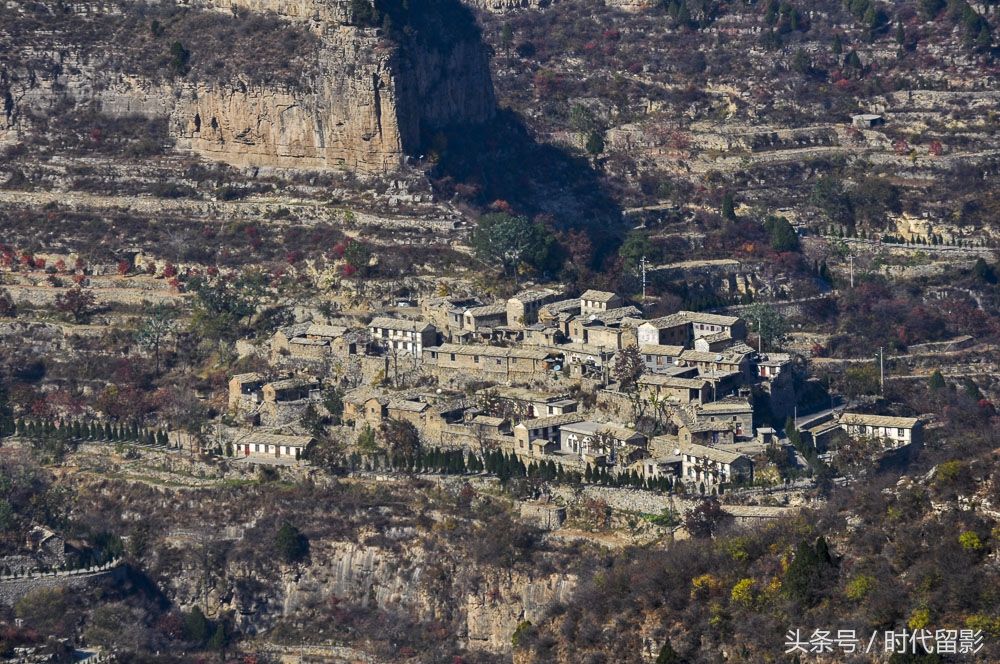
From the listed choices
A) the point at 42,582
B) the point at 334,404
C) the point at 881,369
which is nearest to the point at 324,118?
the point at 334,404

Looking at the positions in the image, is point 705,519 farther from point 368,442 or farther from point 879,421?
point 368,442

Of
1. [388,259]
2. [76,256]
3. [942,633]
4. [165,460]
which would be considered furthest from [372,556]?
[942,633]

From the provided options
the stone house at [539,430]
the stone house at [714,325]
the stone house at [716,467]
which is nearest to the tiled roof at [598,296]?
the stone house at [714,325]

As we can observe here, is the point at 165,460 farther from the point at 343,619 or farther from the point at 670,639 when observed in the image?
the point at 670,639

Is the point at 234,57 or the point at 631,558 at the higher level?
the point at 234,57

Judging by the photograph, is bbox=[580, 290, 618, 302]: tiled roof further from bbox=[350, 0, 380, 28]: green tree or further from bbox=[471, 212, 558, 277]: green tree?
bbox=[350, 0, 380, 28]: green tree
